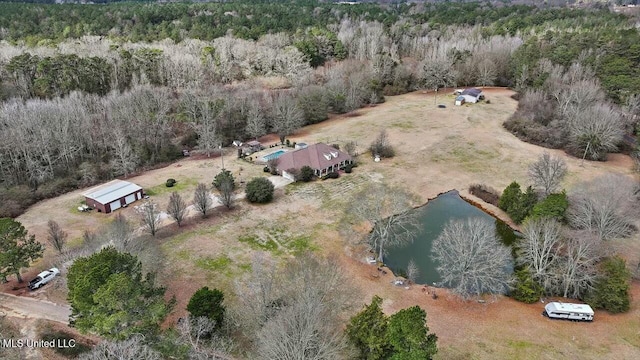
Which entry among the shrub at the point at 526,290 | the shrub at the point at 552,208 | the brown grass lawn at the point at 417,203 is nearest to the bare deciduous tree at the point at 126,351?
the brown grass lawn at the point at 417,203

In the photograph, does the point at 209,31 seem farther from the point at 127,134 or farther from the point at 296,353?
the point at 296,353

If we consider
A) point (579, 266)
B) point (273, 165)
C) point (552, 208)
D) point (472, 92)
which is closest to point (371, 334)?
point (579, 266)

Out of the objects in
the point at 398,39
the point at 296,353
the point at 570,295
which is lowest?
the point at 570,295

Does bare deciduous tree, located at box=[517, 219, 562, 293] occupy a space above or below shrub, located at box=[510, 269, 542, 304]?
above

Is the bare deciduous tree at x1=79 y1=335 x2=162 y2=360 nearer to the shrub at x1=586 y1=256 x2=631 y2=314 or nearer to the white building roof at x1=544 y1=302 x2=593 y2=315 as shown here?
the white building roof at x1=544 y1=302 x2=593 y2=315

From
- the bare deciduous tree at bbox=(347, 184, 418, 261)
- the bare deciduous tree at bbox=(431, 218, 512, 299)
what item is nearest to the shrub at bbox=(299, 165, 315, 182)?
the bare deciduous tree at bbox=(347, 184, 418, 261)

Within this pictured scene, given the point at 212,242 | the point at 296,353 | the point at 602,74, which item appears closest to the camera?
the point at 296,353

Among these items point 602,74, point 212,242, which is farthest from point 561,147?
point 212,242

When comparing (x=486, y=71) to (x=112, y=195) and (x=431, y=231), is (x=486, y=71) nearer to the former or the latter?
(x=431, y=231)
